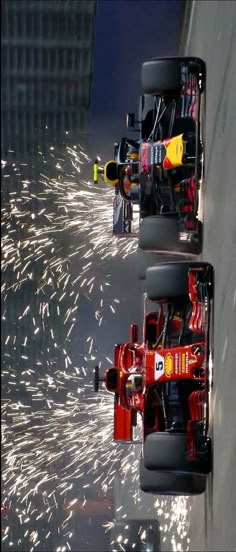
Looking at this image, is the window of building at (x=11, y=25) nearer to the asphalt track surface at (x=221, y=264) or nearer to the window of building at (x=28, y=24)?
the window of building at (x=28, y=24)

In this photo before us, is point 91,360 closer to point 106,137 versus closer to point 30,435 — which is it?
point 30,435

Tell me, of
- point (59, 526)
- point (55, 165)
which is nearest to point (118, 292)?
point (55, 165)

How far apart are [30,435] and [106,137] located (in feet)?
2.27

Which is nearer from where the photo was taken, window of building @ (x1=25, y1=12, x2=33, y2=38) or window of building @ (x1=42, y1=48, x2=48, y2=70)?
window of building @ (x1=42, y1=48, x2=48, y2=70)

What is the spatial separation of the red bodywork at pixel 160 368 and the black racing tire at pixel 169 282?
35mm

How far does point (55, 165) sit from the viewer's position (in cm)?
189

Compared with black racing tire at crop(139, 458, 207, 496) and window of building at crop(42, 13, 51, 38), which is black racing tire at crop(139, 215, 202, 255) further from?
window of building at crop(42, 13, 51, 38)

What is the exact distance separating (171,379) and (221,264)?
0.82 feet

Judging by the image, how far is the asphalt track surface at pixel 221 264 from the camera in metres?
1.81

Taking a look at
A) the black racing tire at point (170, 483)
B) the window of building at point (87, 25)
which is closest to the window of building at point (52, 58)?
the window of building at point (87, 25)

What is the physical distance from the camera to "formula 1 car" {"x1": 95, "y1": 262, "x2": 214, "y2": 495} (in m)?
1.94

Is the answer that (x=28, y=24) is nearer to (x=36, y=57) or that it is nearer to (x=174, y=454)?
(x=36, y=57)

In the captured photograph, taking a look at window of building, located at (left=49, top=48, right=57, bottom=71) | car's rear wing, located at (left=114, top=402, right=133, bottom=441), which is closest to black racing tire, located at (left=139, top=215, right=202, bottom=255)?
car's rear wing, located at (left=114, top=402, right=133, bottom=441)

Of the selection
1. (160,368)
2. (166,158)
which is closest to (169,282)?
(160,368)
